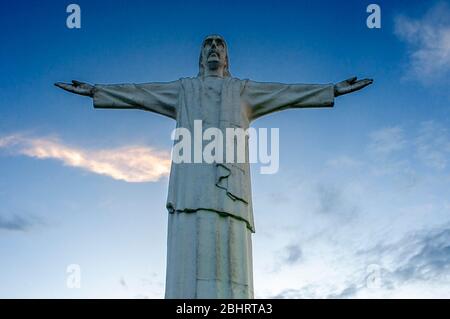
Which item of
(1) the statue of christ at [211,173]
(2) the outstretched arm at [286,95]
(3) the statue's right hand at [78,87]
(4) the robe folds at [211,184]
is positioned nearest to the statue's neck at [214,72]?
(1) the statue of christ at [211,173]

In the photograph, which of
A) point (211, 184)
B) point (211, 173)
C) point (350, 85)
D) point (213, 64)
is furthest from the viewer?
point (213, 64)

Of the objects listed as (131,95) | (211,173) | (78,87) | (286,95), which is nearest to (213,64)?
(286,95)

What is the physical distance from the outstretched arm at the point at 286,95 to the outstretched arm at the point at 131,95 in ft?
5.66

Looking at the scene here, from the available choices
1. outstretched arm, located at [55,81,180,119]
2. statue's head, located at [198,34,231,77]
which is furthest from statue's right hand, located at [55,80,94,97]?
statue's head, located at [198,34,231,77]

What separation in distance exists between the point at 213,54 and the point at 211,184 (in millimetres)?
3506

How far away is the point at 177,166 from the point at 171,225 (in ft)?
4.42

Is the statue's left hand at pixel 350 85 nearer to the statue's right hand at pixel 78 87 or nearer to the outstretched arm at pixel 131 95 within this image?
the outstretched arm at pixel 131 95

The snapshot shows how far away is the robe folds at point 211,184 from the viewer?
1323 centimetres

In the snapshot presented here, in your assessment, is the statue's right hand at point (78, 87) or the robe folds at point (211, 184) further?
the statue's right hand at point (78, 87)

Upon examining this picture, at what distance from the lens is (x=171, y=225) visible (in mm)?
13820

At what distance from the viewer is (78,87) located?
15438mm

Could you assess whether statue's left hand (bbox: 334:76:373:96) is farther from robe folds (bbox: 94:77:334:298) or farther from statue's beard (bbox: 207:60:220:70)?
statue's beard (bbox: 207:60:220:70)

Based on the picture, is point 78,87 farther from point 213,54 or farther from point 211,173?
point 211,173
